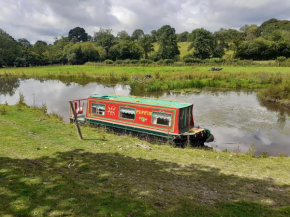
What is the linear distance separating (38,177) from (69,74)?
45.8 meters

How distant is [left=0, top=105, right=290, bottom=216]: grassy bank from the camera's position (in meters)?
4.29

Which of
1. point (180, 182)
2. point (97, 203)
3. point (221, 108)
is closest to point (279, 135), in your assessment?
point (221, 108)

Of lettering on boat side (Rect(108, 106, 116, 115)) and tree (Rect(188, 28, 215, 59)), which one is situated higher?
tree (Rect(188, 28, 215, 59))

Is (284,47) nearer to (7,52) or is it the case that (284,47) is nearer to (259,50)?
(259,50)

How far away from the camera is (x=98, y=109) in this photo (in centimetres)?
1337

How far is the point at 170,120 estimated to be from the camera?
11.0 metres

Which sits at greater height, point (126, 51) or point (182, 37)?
point (182, 37)

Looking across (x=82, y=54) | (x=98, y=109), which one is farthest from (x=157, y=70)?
(x=82, y=54)

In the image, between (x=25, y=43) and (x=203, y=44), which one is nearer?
(x=203, y=44)

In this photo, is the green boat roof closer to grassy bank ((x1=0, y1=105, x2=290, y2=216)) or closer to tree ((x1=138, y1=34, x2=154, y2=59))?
grassy bank ((x1=0, y1=105, x2=290, y2=216))

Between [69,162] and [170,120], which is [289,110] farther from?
[69,162]

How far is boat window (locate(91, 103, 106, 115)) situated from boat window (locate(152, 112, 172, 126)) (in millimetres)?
3228

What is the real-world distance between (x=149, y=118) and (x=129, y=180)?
6.12 metres

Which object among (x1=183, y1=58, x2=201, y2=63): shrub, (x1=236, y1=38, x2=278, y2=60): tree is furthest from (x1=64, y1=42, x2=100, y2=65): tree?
(x1=236, y1=38, x2=278, y2=60): tree
